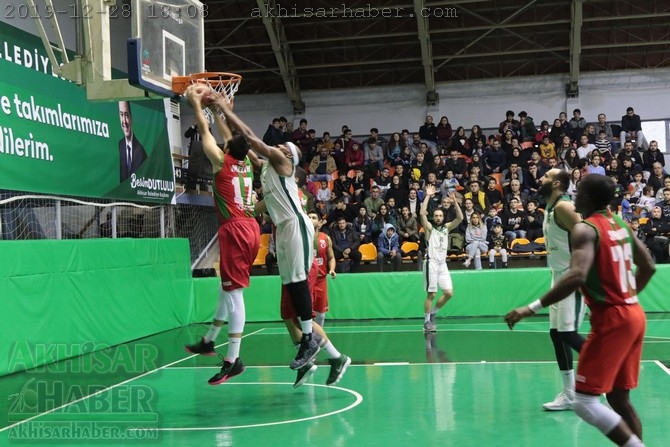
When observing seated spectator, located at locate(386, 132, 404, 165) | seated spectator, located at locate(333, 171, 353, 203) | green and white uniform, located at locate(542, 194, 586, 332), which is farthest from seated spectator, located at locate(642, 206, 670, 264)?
green and white uniform, located at locate(542, 194, 586, 332)

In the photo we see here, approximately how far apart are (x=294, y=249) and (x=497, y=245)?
11.3 metres

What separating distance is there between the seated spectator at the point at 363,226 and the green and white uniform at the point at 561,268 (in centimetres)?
1206

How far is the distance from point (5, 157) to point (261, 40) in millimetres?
15167

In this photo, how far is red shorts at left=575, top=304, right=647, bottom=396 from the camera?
4.41 m

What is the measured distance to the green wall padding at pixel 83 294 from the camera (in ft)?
33.1

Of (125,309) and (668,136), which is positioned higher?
(668,136)

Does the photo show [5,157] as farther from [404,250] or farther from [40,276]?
[404,250]

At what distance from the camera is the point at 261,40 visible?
80.0ft

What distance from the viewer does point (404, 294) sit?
52.9 feet

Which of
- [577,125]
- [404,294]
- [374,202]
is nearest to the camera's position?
[404,294]

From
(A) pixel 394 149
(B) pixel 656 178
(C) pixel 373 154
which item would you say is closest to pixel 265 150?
(B) pixel 656 178

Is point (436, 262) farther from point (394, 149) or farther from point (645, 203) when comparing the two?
point (394, 149)

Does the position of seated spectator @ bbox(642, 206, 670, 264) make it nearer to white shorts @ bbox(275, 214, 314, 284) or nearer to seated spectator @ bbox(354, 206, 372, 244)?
seated spectator @ bbox(354, 206, 372, 244)

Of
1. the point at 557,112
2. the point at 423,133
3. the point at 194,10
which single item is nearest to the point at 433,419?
the point at 194,10
